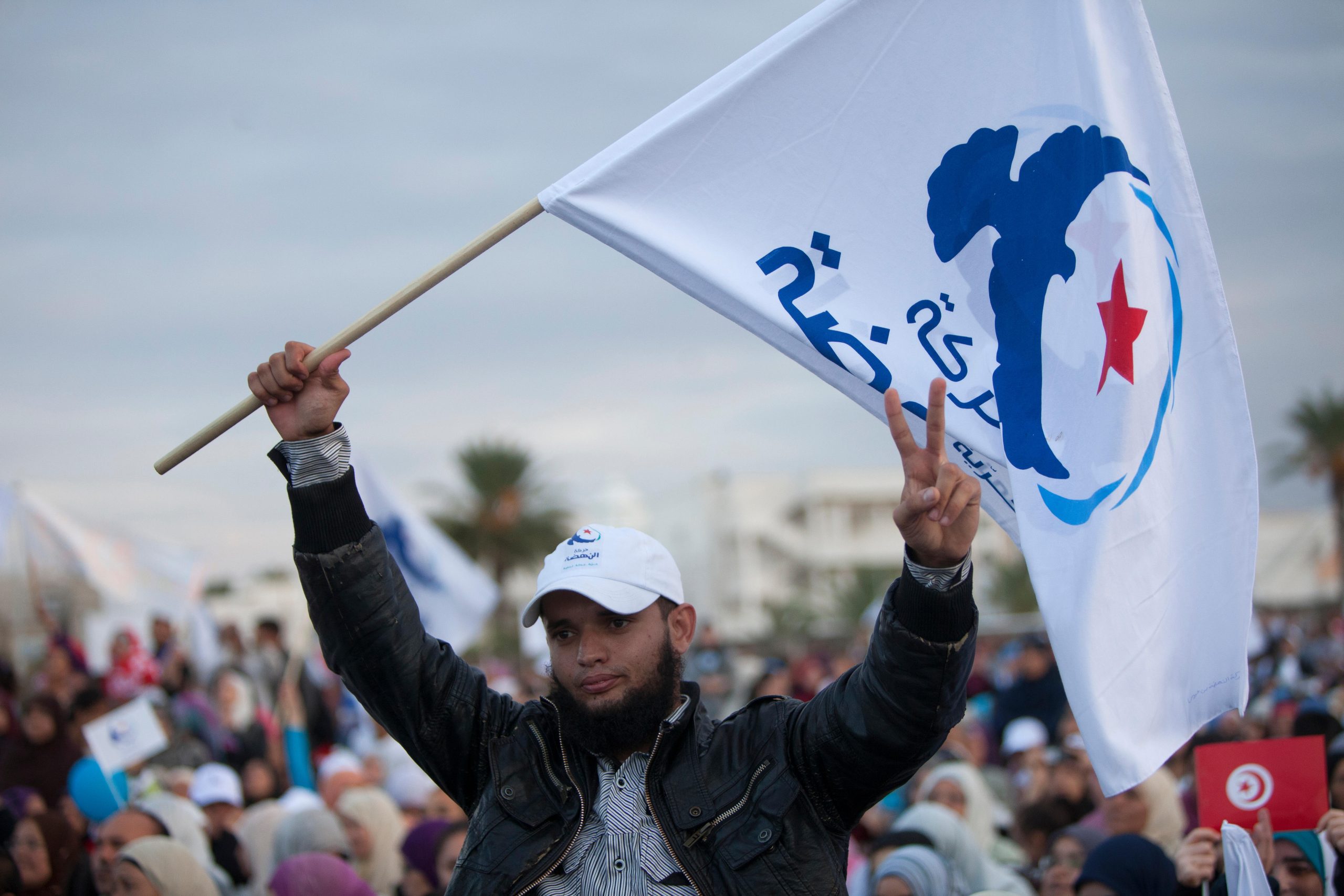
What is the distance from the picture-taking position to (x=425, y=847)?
548 centimetres

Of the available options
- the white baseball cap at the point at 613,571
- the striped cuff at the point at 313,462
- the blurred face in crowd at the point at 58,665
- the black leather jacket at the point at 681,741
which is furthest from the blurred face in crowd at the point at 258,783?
the striped cuff at the point at 313,462

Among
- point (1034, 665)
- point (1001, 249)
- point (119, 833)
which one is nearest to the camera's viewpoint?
point (1001, 249)

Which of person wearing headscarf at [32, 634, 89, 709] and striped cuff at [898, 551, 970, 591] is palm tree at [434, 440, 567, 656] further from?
striped cuff at [898, 551, 970, 591]

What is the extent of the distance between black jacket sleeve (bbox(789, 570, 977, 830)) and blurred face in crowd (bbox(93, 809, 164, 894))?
3764mm

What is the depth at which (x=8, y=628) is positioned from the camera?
57.6 ft

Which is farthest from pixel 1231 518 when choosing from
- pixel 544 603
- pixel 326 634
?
pixel 326 634

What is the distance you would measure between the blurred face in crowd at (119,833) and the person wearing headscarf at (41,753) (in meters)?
2.76

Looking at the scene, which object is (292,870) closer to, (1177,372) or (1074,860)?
(1074,860)

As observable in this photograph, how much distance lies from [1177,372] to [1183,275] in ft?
0.75

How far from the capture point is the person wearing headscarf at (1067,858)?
495 cm

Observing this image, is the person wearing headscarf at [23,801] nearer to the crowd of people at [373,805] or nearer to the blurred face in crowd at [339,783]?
the crowd of people at [373,805]

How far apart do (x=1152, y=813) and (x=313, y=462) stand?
179 inches

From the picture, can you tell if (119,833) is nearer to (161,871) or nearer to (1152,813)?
(161,871)

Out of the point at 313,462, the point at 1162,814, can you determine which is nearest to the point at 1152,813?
the point at 1162,814
